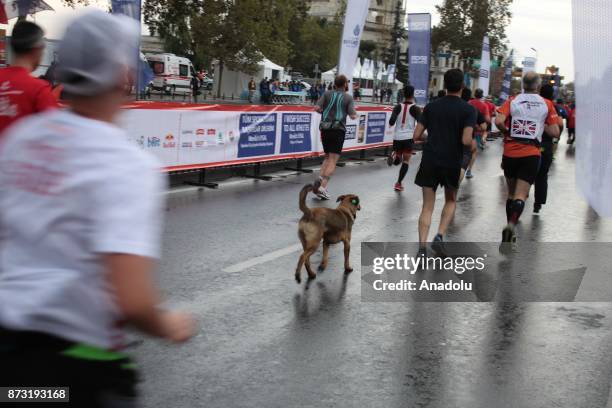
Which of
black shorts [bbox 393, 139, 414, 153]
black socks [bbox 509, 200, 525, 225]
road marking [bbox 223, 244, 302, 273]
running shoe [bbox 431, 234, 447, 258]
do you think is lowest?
road marking [bbox 223, 244, 302, 273]

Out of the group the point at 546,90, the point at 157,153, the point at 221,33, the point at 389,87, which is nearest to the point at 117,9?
the point at 157,153

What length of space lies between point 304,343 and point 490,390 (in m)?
1.27

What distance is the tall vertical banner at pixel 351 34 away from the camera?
18328 mm

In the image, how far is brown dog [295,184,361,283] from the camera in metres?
6.34

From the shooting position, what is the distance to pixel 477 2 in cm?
6112

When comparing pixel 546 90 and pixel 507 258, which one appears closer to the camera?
pixel 507 258

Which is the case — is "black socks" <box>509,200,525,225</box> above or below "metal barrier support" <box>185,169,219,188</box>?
above

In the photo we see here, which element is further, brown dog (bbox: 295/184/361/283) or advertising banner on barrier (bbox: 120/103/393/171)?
advertising banner on barrier (bbox: 120/103/393/171)

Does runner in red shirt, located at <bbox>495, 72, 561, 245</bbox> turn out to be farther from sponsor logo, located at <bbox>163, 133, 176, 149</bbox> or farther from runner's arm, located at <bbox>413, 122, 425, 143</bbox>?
A: sponsor logo, located at <bbox>163, 133, 176, 149</bbox>

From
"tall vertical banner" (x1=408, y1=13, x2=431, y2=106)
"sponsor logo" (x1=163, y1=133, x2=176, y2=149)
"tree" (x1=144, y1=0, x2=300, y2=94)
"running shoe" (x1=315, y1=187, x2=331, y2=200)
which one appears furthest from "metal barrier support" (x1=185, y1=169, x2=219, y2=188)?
"tree" (x1=144, y1=0, x2=300, y2=94)

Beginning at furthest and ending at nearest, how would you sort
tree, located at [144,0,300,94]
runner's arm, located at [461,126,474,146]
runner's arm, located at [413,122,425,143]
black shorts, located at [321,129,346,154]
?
tree, located at [144,0,300,94] < black shorts, located at [321,129,346,154] < runner's arm, located at [413,122,425,143] < runner's arm, located at [461,126,474,146]

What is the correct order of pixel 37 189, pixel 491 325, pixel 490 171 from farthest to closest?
1. pixel 490 171
2. pixel 491 325
3. pixel 37 189

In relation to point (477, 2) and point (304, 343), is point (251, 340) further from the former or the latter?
point (477, 2)

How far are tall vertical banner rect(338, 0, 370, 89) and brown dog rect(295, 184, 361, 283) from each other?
11817 millimetres
